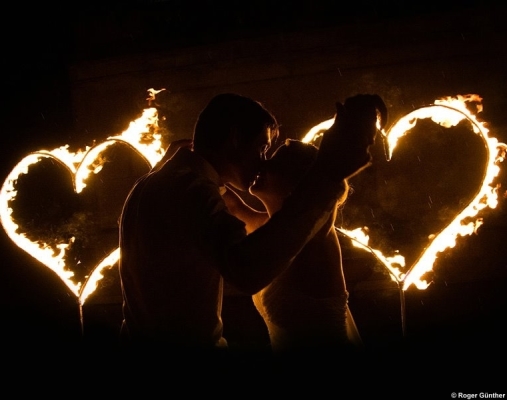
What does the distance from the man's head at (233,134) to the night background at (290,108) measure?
220 cm

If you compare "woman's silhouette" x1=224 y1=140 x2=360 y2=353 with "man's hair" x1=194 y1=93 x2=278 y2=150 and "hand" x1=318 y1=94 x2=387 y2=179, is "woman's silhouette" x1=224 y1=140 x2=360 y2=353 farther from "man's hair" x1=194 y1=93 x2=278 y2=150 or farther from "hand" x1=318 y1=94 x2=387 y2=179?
"hand" x1=318 y1=94 x2=387 y2=179

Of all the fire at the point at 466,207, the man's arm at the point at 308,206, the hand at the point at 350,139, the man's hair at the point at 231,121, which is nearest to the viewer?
the man's arm at the point at 308,206

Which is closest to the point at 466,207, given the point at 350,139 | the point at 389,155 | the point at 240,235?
the point at 389,155

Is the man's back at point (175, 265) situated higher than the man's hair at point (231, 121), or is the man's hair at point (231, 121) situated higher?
the man's hair at point (231, 121)

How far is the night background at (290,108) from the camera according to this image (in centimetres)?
387

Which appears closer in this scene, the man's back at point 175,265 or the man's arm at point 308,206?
the man's arm at point 308,206

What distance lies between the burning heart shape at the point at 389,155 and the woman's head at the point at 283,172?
1.19 m

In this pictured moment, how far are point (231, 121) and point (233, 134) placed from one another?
0.05 metres

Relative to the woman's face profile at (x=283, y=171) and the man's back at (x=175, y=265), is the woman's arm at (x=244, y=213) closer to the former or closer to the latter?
the woman's face profile at (x=283, y=171)

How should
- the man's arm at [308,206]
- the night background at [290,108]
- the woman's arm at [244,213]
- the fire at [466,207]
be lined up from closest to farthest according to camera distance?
the man's arm at [308,206] < the woman's arm at [244,213] < the fire at [466,207] < the night background at [290,108]

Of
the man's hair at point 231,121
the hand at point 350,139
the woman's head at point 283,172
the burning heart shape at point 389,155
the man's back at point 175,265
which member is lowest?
the man's back at point 175,265

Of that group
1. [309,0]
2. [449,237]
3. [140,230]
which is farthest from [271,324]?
[309,0]

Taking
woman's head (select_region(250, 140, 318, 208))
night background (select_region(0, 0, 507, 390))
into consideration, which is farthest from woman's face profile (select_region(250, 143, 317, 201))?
night background (select_region(0, 0, 507, 390))

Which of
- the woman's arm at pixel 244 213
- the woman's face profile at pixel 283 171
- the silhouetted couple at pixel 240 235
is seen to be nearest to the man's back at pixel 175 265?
the silhouetted couple at pixel 240 235
